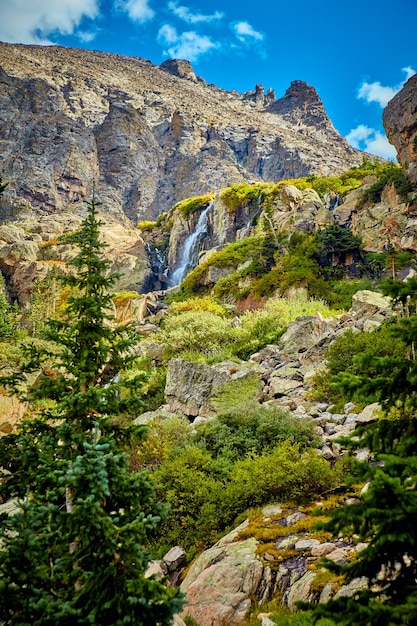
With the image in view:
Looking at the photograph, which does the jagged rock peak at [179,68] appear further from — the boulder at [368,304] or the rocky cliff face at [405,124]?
the boulder at [368,304]

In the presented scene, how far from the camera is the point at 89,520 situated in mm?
3449

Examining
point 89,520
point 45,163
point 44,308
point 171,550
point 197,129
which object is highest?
point 197,129

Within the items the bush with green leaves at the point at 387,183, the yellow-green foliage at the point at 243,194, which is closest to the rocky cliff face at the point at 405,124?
the bush with green leaves at the point at 387,183

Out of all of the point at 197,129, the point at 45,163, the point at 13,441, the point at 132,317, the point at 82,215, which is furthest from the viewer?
the point at 197,129

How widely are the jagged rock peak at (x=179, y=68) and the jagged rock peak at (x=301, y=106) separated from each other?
33.5 meters

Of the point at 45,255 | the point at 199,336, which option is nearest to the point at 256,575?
the point at 199,336

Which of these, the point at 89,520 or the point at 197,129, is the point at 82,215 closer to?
the point at 197,129

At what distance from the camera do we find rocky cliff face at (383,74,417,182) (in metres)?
32.9

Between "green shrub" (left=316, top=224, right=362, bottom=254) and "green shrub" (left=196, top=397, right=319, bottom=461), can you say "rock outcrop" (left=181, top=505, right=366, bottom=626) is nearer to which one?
"green shrub" (left=196, top=397, right=319, bottom=461)

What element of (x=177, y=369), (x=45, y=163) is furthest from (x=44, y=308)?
(x=45, y=163)

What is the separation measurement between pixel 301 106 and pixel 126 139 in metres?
65.2

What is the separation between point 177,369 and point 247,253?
19784mm

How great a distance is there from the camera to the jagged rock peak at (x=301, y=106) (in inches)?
5079

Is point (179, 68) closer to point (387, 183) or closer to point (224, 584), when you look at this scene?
point (387, 183)
